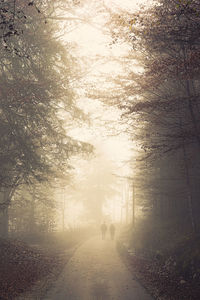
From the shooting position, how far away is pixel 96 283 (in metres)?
9.70

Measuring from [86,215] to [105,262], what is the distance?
134ft

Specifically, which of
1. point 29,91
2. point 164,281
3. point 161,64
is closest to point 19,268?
point 164,281

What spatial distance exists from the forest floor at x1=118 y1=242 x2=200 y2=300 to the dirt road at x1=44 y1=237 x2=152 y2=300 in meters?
0.43

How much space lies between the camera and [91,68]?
11.9 meters

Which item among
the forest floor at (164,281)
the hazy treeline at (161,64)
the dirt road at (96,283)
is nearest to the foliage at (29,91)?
the hazy treeline at (161,64)

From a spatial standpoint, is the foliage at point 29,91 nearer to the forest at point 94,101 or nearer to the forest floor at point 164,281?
the forest at point 94,101

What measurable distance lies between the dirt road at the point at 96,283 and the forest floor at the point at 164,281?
43 cm

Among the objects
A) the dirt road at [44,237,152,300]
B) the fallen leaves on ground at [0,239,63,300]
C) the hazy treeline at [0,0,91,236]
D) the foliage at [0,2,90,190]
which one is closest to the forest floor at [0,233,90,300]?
the fallen leaves on ground at [0,239,63,300]

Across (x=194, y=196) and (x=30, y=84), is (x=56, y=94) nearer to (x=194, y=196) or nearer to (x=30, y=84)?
(x=30, y=84)

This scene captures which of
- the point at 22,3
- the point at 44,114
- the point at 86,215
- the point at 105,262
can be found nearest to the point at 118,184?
the point at 86,215

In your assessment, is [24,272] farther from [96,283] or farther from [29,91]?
[29,91]

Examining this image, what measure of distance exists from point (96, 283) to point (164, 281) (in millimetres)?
2800

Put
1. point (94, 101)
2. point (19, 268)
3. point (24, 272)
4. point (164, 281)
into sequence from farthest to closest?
point (94, 101)
point (19, 268)
point (24, 272)
point (164, 281)

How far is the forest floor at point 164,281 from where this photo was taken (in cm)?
803
